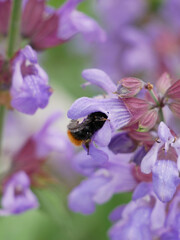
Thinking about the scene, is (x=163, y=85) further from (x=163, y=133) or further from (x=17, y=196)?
(x=17, y=196)

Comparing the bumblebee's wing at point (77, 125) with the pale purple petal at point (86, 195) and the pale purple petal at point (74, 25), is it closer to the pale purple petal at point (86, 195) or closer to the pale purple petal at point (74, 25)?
the pale purple petal at point (86, 195)

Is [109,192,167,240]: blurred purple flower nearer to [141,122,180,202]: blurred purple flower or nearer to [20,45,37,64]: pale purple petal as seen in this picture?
[141,122,180,202]: blurred purple flower

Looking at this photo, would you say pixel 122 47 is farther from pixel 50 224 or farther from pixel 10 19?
pixel 10 19

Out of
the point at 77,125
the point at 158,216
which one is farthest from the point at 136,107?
the point at 158,216

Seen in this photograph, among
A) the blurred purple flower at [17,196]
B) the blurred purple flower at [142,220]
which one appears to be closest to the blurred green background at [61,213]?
the blurred purple flower at [17,196]

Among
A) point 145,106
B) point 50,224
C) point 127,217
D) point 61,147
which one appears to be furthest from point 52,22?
point 50,224
